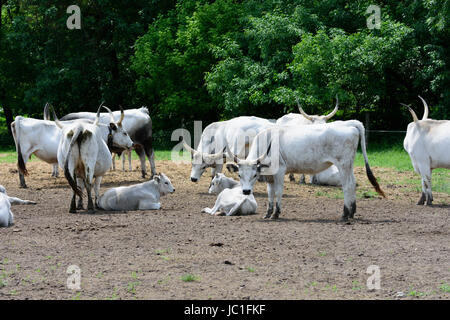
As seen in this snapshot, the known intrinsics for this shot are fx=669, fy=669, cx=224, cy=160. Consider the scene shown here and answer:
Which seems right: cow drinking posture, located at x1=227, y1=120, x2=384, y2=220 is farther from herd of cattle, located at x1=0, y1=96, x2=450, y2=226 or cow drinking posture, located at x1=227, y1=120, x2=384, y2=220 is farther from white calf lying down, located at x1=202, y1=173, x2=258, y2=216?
white calf lying down, located at x1=202, y1=173, x2=258, y2=216

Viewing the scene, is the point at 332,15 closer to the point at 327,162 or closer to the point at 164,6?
the point at 164,6

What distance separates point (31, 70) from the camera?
33094mm

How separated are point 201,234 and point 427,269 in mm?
3539

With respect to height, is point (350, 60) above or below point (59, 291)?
above

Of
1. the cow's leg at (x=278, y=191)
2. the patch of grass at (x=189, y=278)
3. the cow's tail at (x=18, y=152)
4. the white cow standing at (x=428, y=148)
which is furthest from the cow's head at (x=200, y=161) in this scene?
the patch of grass at (x=189, y=278)

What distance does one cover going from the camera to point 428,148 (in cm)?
1307

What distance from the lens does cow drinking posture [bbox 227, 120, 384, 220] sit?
36.3 ft

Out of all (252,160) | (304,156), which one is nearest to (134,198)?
(252,160)

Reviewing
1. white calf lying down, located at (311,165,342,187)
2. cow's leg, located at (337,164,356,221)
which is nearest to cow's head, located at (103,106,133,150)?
white calf lying down, located at (311,165,342,187)

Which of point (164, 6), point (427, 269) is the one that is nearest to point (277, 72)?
point (164, 6)

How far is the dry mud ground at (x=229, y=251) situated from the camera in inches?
265

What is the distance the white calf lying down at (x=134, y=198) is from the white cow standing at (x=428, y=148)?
492cm

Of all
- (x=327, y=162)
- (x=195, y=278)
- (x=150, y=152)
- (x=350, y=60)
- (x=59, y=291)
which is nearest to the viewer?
(x=59, y=291)

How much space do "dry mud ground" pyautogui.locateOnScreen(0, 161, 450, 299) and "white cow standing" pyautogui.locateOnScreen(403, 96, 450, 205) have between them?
58cm
